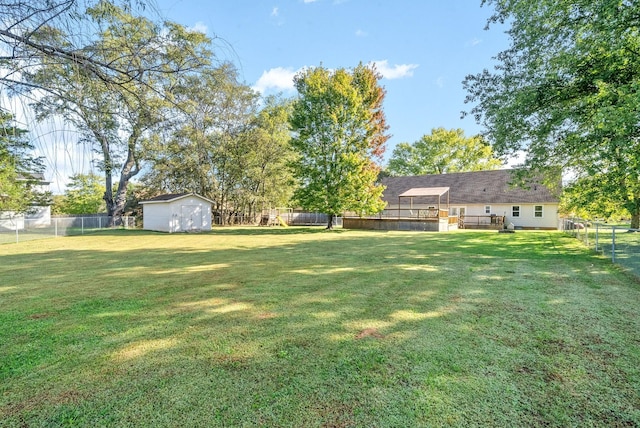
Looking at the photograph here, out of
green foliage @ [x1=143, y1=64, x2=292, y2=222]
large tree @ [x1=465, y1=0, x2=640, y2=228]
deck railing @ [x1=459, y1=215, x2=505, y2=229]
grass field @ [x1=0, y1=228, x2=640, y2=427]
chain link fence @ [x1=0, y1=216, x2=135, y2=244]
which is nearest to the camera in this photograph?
grass field @ [x1=0, y1=228, x2=640, y2=427]

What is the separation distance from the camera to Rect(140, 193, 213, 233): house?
2023 centimetres

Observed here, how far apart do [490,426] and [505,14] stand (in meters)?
11.9

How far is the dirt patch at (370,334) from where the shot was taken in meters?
3.14

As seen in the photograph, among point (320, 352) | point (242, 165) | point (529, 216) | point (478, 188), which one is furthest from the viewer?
point (242, 165)

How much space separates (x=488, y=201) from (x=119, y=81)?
96.5 feet

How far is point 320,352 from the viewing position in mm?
2797

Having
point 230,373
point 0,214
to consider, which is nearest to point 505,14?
point 230,373

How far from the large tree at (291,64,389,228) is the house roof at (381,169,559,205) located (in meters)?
9.47

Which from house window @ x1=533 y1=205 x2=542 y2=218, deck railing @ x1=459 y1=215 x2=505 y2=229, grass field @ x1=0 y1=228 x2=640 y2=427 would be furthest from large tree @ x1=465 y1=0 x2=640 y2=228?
house window @ x1=533 y1=205 x2=542 y2=218

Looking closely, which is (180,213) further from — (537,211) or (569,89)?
(537,211)

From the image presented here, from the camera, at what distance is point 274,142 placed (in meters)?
29.2

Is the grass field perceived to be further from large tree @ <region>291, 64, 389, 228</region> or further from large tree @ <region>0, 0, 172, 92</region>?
large tree @ <region>291, 64, 389, 228</region>

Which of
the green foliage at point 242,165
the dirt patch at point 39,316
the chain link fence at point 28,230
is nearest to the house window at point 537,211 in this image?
the green foliage at point 242,165

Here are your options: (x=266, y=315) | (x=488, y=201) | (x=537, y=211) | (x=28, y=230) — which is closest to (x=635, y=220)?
(x=537, y=211)
